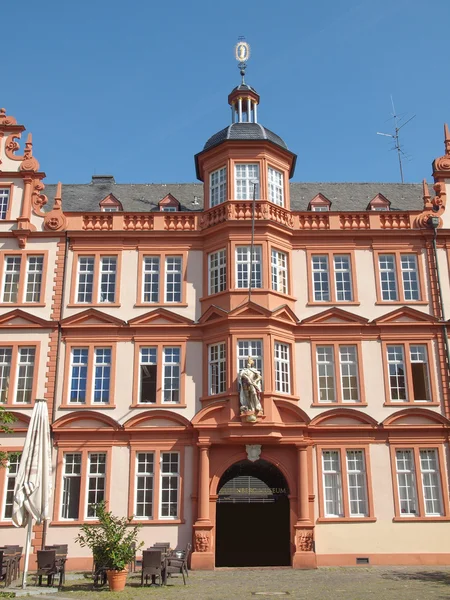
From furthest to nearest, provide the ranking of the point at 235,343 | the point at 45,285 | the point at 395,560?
the point at 45,285, the point at 235,343, the point at 395,560

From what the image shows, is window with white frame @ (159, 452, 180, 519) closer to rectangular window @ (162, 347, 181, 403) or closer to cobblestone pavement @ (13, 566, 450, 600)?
rectangular window @ (162, 347, 181, 403)

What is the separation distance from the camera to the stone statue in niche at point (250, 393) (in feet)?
75.7

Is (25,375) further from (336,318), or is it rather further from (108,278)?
(336,318)

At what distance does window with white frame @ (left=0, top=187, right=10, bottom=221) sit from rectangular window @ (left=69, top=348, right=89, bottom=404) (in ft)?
20.9

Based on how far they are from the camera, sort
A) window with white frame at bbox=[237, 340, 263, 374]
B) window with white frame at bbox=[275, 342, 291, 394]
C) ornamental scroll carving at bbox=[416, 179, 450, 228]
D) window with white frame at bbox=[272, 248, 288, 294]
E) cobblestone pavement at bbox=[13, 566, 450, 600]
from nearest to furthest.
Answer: cobblestone pavement at bbox=[13, 566, 450, 600] < window with white frame at bbox=[237, 340, 263, 374] < window with white frame at bbox=[275, 342, 291, 394] < window with white frame at bbox=[272, 248, 288, 294] < ornamental scroll carving at bbox=[416, 179, 450, 228]

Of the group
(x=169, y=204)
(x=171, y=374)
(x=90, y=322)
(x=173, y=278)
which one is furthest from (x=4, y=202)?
(x=171, y=374)

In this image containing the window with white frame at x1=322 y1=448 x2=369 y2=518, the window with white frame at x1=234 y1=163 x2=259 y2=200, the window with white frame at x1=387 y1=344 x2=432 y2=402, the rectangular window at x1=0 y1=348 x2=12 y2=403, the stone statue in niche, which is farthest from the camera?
the window with white frame at x1=234 y1=163 x2=259 y2=200

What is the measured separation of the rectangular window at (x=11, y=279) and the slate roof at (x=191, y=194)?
3.85m

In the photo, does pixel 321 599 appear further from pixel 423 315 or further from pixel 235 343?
pixel 423 315

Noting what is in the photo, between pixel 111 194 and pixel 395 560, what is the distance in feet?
58.3

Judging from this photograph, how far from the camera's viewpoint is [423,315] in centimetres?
2548

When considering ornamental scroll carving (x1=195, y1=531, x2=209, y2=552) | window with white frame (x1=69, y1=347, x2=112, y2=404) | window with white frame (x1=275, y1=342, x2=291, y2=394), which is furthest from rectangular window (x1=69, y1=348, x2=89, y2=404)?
window with white frame (x1=275, y1=342, x2=291, y2=394)

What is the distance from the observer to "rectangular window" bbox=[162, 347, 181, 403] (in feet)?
81.1

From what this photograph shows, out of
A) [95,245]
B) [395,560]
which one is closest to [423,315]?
[395,560]
